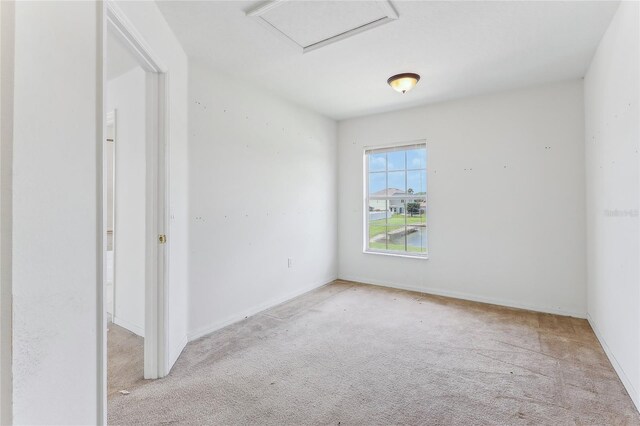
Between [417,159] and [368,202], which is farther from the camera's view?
[368,202]

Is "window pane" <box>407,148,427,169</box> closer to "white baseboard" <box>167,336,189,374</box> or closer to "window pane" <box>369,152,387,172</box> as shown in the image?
"window pane" <box>369,152,387,172</box>

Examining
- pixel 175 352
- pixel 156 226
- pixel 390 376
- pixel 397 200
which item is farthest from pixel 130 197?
pixel 397 200

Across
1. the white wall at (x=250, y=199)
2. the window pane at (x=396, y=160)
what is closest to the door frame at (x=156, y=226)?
the white wall at (x=250, y=199)

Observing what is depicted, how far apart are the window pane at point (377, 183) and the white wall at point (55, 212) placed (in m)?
3.98

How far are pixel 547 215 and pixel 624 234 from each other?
4.73 ft

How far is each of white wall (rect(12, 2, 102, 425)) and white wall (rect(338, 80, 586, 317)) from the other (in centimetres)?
387

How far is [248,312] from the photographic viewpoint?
11.4 feet

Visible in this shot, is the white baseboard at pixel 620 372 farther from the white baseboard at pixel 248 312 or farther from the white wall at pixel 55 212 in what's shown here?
the white baseboard at pixel 248 312

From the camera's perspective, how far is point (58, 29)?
1132mm

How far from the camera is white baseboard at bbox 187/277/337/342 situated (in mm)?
2910

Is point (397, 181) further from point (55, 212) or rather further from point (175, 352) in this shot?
point (55, 212)

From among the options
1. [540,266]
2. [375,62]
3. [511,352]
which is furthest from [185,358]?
[540,266]

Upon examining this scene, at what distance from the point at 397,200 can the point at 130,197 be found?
342 centimetres

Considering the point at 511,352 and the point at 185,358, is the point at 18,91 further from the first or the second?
the point at 511,352
